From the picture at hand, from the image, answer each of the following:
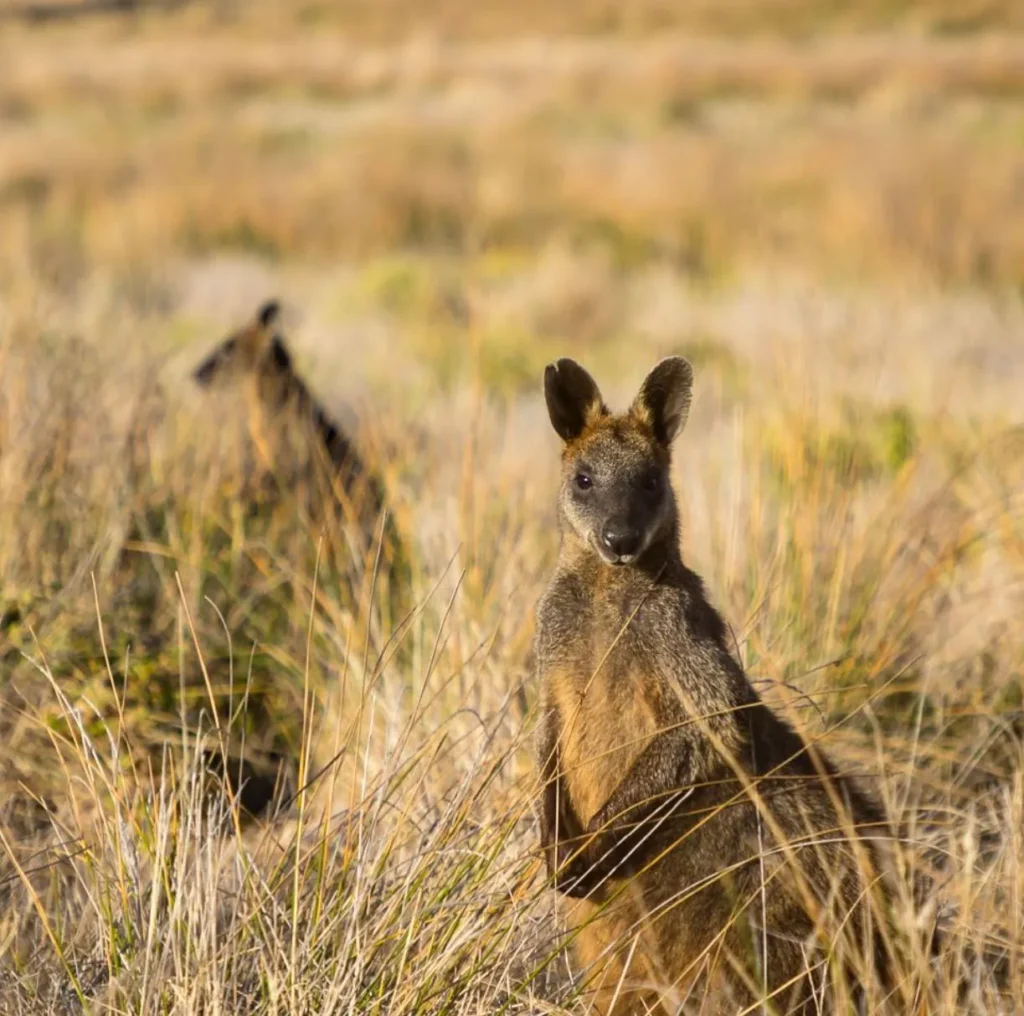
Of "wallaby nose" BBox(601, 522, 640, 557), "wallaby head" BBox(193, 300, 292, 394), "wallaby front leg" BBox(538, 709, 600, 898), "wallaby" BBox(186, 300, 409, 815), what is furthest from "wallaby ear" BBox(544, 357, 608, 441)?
"wallaby head" BBox(193, 300, 292, 394)

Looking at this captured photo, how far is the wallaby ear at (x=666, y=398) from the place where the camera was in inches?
133

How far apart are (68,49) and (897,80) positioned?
27.9m

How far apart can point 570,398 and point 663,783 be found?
0.87m

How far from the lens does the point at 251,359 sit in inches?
254

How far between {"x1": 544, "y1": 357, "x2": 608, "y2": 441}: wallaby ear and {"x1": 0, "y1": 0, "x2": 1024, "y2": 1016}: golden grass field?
40 cm

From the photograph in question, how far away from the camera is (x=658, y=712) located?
10.4ft

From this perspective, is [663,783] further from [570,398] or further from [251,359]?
[251,359]

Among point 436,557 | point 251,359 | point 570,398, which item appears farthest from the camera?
point 251,359

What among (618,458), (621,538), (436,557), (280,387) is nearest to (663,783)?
(621,538)

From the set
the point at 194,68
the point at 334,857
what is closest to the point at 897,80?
the point at 194,68

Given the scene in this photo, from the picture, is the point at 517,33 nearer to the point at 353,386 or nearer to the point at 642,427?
the point at 353,386

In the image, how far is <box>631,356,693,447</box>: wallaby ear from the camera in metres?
3.37

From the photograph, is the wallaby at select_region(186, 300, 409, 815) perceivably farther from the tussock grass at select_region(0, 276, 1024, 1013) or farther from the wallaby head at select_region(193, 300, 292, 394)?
the tussock grass at select_region(0, 276, 1024, 1013)

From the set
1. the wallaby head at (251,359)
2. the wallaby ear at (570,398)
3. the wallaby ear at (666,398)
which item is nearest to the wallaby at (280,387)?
the wallaby head at (251,359)
